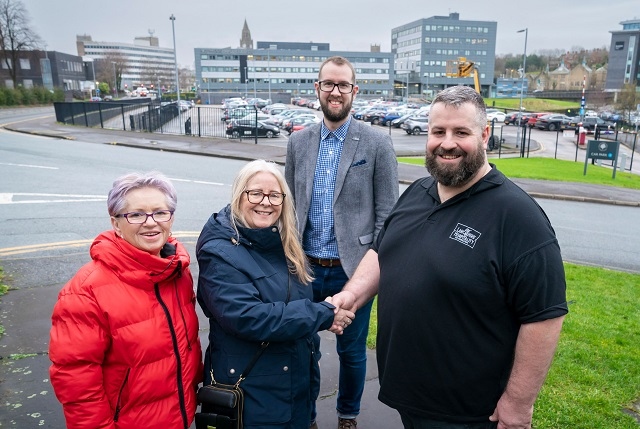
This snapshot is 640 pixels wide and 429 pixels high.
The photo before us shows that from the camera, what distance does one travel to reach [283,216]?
255cm

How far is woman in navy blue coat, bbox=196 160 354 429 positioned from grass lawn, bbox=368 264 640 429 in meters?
A: 1.98

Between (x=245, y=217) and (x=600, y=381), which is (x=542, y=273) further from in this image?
(x=600, y=381)

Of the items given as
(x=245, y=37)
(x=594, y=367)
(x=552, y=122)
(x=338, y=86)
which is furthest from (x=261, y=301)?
(x=245, y=37)

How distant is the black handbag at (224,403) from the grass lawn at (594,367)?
7.12 feet

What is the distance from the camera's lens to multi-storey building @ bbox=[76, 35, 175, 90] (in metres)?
130

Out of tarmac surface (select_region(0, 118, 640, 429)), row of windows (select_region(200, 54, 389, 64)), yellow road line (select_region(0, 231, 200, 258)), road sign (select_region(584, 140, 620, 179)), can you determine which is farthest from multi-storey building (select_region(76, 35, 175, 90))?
yellow road line (select_region(0, 231, 200, 258))

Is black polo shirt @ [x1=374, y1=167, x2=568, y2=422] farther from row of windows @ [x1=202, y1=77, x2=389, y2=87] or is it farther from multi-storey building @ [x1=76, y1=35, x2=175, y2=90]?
multi-storey building @ [x1=76, y1=35, x2=175, y2=90]

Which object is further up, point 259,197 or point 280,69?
point 280,69

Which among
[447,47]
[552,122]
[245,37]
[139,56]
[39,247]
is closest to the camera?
[39,247]

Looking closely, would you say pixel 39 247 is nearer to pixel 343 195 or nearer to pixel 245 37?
pixel 343 195

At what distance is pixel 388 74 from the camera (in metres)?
117

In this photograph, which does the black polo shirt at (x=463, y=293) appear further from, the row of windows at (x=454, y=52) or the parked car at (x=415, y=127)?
the row of windows at (x=454, y=52)

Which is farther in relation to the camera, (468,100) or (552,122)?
(552,122)

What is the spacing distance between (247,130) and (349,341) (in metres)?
25.9
